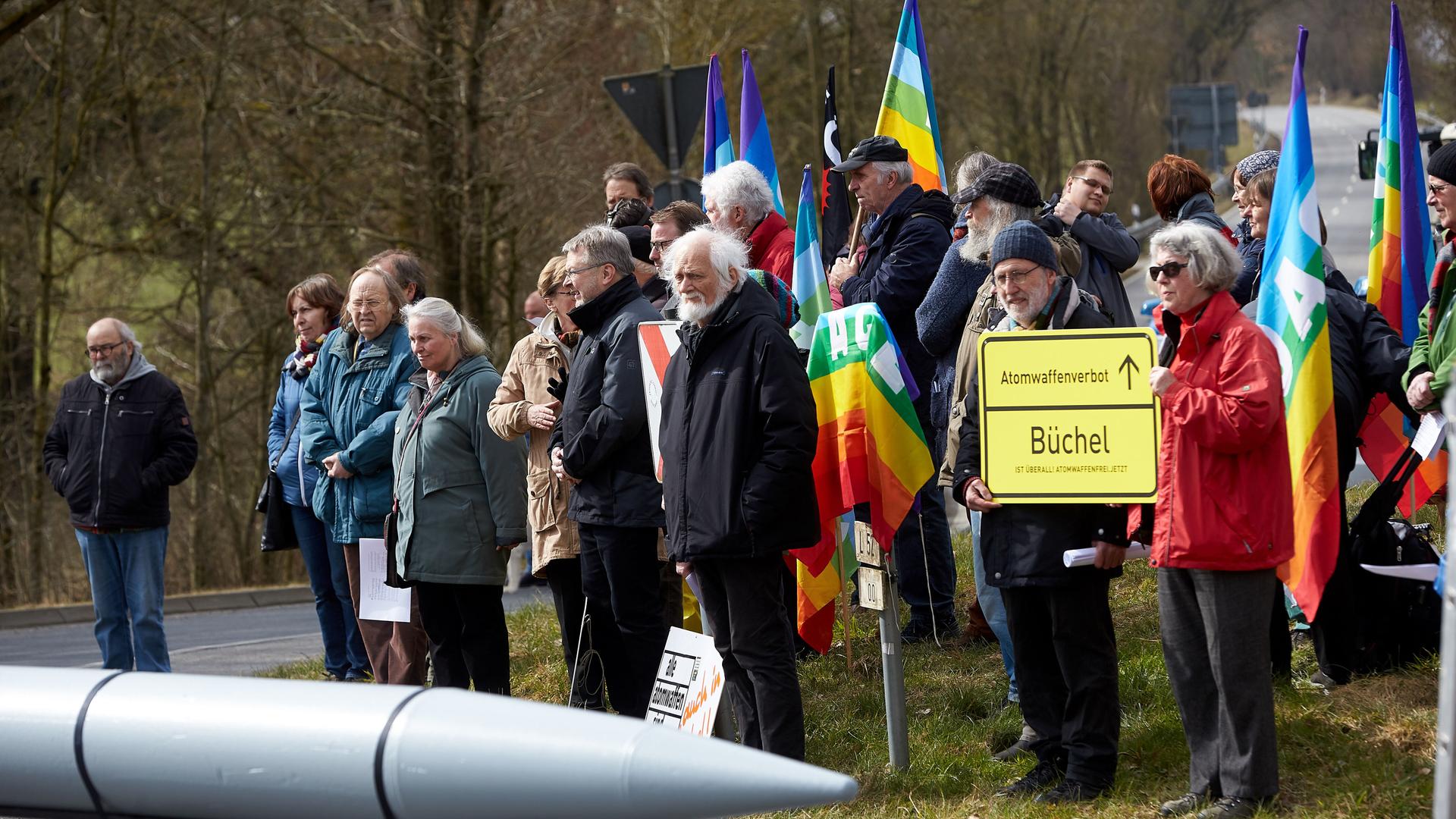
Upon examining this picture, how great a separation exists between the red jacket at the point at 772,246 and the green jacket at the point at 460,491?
4.56 feet

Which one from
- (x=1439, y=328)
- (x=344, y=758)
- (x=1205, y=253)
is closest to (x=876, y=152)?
(x=1205, y=253)

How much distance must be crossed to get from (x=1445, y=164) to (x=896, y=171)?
7.92 ft

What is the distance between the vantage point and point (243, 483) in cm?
2158

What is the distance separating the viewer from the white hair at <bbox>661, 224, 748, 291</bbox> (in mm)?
6109

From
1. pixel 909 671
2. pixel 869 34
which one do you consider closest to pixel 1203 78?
pixel 869 34

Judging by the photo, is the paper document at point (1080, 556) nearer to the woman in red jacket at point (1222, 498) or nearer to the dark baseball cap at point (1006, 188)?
the woman in red jacket at point (1222, 498)

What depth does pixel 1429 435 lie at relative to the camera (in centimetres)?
609

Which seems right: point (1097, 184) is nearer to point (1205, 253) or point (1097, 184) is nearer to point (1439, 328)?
point (1439, 328)

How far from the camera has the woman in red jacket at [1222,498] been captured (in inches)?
199

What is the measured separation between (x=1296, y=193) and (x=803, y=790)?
3.02 meters

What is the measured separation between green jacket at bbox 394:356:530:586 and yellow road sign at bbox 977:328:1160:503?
2366 mm

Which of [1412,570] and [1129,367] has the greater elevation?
[1129,367]

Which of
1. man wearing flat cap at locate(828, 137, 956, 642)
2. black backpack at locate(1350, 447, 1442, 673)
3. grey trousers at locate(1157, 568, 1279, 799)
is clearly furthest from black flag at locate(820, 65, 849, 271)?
grey trousers at locate(1157, 568, 1279, 799)

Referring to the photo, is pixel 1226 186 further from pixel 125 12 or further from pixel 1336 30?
pixel 125 12
